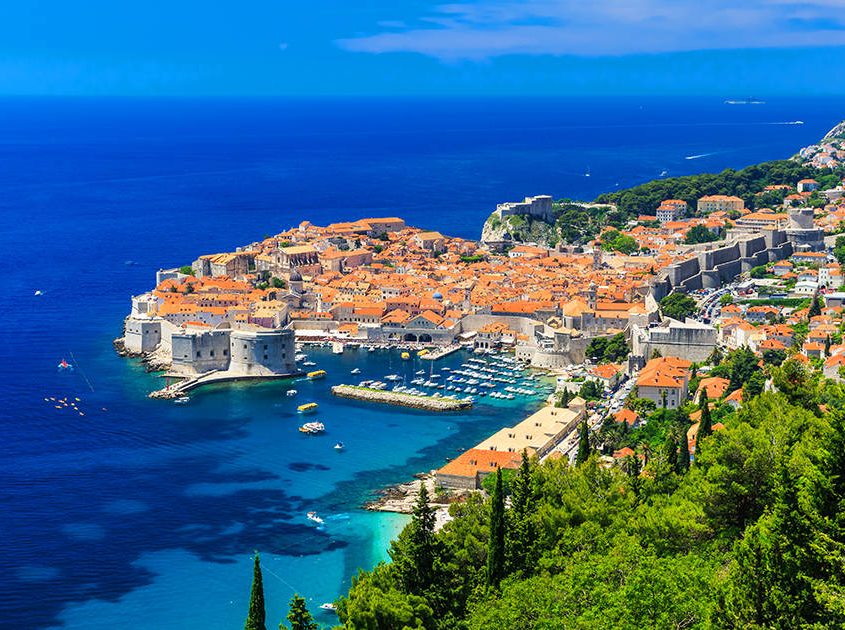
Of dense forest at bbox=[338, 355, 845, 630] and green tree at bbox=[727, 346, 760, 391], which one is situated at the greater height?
green tree at bbox=[727, 346, 760, 391]

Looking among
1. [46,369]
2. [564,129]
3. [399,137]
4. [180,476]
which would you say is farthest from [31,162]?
[180,476]

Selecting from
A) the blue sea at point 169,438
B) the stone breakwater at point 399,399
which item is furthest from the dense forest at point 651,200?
the stone breakwater at point 399,399

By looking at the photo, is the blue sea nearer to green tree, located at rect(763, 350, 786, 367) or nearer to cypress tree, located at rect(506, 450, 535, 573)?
cypress tree, located at rect(506, 450, 535, 573)

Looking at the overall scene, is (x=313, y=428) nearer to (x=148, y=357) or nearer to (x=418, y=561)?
(x=148, y=357)

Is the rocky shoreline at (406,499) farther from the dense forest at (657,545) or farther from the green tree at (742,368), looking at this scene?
the green tree at (742,368)

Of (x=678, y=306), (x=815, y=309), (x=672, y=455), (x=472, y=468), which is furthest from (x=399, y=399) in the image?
(x=672, y=455)

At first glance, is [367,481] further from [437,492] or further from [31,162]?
[31,162]

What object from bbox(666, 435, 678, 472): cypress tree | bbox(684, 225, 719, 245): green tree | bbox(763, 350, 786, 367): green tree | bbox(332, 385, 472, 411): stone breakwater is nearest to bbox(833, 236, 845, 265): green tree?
bbox(684, 225, 719, 245): green tree
